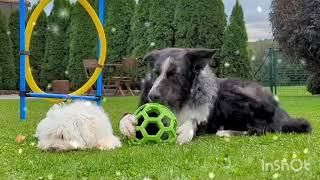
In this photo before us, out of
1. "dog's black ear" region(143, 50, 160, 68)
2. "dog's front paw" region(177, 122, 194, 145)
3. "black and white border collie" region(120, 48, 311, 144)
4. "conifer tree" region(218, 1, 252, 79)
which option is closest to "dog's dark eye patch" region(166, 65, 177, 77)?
"black and white border collie" region(120, 48, 311, 144)

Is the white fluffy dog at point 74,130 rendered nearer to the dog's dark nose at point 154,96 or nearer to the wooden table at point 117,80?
the dog's dark nose at point 154,96

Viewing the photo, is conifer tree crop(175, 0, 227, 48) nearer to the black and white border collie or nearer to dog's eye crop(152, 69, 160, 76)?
the black and white border collie

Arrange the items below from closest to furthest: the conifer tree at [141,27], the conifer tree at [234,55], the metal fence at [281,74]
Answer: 1. the conifer tree at [234,55]
2. the conifer tree at [141,27]
3. the metal fence at [281,74]

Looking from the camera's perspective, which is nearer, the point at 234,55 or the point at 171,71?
the point at 171,71

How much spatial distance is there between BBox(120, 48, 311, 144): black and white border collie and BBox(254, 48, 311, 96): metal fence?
1224cm

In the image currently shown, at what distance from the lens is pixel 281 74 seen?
19.1 meters

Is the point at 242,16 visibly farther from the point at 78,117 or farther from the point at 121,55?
the point at 78,117

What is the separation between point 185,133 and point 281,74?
15.0 m

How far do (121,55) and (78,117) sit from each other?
14.2 m

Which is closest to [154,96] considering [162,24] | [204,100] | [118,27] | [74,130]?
[204,100]

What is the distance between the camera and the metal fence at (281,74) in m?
18.2

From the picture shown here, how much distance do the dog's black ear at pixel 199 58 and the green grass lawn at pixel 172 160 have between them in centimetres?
84

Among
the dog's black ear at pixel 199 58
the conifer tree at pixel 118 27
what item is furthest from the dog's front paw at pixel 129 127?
the conifer tree at pixel 118 27

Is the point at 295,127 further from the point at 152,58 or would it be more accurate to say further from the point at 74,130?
the point at 74,130
